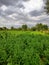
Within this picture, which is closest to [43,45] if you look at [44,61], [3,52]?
[44,61]

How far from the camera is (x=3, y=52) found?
42.5 ft

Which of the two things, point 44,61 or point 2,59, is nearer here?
point 2,59

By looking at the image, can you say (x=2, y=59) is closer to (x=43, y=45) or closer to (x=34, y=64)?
(x=34, y=64)

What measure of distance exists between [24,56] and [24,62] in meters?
0.43

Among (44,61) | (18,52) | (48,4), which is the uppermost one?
(48,4)

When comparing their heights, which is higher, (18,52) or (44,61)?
(18,52)

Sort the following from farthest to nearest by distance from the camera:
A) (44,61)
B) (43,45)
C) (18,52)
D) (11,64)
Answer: (43,45), (44,61), (18,52), (11,64)

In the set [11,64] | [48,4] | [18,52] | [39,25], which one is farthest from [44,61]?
[39,25]

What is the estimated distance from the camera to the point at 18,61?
11.6 meters

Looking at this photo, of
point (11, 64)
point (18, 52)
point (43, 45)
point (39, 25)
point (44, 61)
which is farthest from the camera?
point (39, 25)

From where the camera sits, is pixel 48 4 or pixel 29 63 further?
pixel 48 4

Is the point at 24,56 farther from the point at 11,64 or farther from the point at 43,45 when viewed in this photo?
the point at 43,45

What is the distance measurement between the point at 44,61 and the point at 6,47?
110 inches

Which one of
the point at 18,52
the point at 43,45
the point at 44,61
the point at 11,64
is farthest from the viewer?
the point at 43,45
